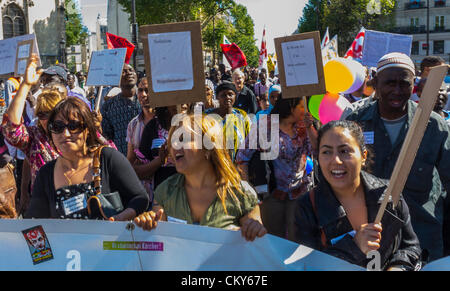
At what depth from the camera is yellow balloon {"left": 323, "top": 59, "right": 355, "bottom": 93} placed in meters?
5.18

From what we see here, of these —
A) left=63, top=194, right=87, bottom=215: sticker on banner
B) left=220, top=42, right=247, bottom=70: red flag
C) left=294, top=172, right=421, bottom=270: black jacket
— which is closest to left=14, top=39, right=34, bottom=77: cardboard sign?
left=63, top=194, right=87, bottom=215: sticker on banner

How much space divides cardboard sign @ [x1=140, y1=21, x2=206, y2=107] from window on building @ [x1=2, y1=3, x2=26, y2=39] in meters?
48.4

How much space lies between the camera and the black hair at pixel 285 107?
14.3ft

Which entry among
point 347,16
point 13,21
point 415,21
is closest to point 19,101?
point 13,21

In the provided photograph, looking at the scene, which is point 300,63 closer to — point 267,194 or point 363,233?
point 267,194

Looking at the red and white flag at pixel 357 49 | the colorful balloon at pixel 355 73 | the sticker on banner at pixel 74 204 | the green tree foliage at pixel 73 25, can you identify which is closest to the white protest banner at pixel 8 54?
the sticker on banner at pixel 74 204

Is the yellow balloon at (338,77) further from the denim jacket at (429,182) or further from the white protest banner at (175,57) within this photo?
the white protest banner at (175,57)

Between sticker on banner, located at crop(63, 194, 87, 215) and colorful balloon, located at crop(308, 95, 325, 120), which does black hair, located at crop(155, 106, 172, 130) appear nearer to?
colorful balloon, located at crop(308, 95, 325, 120)

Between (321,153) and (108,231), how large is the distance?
1053mm

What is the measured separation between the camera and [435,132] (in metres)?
3.24

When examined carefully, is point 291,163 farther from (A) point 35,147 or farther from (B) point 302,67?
(A) point 35,147

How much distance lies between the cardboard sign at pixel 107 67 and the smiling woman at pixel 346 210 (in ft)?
12.0

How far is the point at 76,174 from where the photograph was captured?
307 cm
